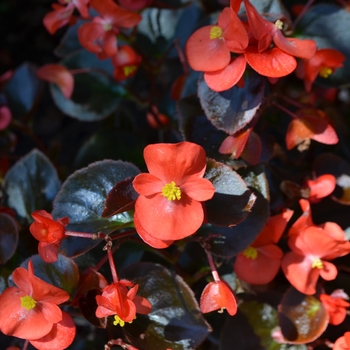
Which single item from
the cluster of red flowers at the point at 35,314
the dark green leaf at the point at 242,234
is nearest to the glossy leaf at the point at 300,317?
the dark green leaf at the point at 242,234

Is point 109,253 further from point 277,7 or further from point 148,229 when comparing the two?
point 277,7

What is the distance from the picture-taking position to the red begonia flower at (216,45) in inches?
24.9

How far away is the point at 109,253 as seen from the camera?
0.62m

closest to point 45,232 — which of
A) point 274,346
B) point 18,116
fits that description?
point 274,346

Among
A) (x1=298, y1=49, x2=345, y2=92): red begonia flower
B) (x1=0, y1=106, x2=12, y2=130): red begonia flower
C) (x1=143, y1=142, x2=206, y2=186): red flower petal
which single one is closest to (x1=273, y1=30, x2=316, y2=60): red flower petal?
(x1=298, y1=49, x2=345, y2=92): red begonia flower

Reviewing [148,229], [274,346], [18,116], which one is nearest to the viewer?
[148,229]

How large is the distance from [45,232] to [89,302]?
13 cm

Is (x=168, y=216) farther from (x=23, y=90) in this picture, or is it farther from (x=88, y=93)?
(x=23, y=90)

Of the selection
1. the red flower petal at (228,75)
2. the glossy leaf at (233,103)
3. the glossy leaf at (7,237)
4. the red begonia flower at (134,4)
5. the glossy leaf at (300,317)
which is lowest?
the glossy leaf at (300,317)

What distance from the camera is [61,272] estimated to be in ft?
2.34

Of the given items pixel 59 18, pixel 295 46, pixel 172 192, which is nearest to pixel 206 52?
pixel 295 46

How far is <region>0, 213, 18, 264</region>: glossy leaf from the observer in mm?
782

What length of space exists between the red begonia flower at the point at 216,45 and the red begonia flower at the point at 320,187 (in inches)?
11.5

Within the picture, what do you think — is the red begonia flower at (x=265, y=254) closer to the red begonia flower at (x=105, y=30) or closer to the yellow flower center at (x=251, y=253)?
the yellow flower center at (x=251, y=253)
